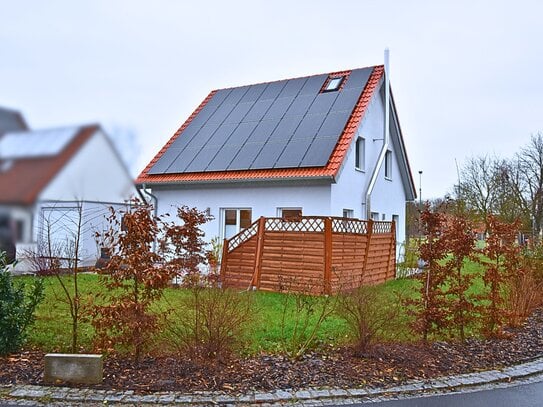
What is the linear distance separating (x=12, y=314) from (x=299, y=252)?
7364 mm

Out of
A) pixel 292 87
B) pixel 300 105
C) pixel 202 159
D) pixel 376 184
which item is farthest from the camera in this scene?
pixel 292 87

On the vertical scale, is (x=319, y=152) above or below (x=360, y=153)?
below

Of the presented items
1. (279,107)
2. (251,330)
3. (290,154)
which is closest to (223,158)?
(290,154)

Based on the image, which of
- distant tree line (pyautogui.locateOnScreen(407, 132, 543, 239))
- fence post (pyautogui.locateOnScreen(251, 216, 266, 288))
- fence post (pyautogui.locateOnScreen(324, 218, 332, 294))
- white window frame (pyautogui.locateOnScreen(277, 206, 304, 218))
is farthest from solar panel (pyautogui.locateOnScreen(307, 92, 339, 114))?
distant tree line (pyautogui.locateOnScreen(407, 132, 543, 239))

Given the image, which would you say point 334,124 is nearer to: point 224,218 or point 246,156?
point 246,156

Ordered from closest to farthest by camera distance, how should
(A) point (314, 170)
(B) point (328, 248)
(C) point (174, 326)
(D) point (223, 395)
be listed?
(D) point (223, 395) → (C) point (174, 326) → (B) point (328, 248) → (A) point (314, 170)

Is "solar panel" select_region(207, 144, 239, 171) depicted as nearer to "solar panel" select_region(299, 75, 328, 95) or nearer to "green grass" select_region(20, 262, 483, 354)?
"solar panel" select_region(299, 75, 328, 95)

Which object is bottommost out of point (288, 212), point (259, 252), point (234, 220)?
point (259, 252)

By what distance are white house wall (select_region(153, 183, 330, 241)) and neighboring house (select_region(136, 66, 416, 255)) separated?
3cm

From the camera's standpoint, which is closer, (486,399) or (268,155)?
(486,399)

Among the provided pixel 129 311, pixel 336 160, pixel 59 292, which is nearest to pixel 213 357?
pixel 129 311

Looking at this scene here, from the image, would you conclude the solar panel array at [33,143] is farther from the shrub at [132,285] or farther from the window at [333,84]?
the window at [333,84]

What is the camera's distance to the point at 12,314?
21.4ft

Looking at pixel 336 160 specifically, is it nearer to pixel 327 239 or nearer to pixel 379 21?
pixel 327 239
